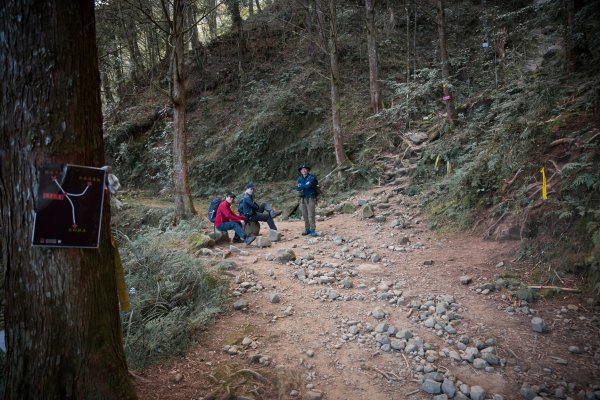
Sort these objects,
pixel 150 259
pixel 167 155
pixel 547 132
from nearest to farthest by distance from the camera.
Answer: pixel 150 259 → pixel 547 132 → pixel 167 155

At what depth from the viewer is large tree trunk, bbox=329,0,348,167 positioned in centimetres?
1173

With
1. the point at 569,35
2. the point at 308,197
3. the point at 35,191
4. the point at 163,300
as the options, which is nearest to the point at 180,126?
the point at 308,197

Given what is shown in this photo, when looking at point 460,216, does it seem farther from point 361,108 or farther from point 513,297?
point 361,108

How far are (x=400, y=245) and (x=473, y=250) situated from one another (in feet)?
4.54

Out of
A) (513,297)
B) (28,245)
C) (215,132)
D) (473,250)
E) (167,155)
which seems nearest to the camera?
(28,245)

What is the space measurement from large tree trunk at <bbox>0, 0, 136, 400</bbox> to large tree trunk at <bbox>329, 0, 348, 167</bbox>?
1038 centimetres

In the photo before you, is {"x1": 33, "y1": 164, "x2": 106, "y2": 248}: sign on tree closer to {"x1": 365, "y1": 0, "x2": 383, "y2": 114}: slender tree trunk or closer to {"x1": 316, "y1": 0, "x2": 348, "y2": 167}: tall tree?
{"x1": 316, "y1": 0, "x2": 348, "y2": 167}: tall tree

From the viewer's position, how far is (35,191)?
2176 millimetres

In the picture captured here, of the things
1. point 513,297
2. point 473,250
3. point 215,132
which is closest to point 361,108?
point 215,132

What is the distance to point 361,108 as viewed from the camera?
15.1m

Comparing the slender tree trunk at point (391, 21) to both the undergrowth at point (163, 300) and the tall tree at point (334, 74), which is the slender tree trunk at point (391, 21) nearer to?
the tall tree at point (334, 74)

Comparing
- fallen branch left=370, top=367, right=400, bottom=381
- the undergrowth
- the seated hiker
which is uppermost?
the seated hiker

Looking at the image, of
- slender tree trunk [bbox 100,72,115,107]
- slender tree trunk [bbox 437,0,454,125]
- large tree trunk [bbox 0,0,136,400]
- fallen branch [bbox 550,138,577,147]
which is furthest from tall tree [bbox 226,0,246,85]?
large tree trunk [bbox 0,0,136,400]

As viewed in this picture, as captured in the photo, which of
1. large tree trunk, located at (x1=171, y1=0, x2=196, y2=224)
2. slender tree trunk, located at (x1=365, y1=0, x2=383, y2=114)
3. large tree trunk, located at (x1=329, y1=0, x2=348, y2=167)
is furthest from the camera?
slender tree trunk, located at (x1=365, y1=0, x2=383, y2=114)
